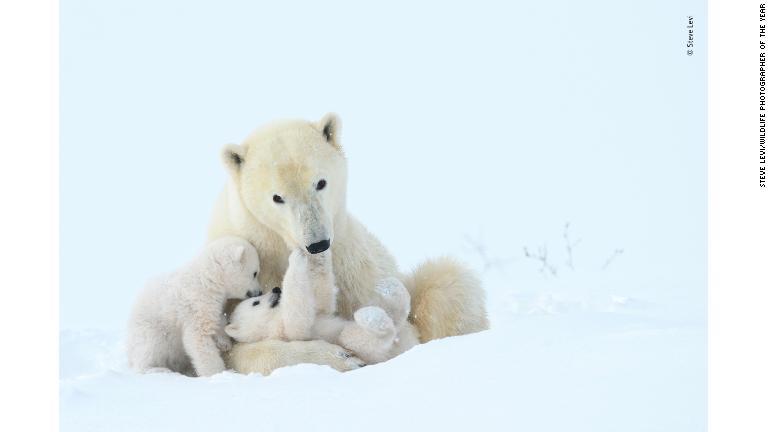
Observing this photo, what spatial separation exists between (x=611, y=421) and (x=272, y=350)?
2.22m

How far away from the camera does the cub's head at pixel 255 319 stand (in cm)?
459

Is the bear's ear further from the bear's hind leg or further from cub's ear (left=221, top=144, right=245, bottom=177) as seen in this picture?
the bear's hind leg

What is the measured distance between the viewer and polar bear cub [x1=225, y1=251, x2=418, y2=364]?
441cm

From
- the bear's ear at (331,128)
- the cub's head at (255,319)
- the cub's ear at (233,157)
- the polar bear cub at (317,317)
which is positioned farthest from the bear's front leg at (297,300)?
the bear's ear at (331,128)

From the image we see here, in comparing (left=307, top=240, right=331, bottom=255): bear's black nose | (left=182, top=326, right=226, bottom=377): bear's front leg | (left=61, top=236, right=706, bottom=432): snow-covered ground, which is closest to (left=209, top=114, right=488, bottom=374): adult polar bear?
(left=307, top=240, right=331, bottom=255): bear's black nose

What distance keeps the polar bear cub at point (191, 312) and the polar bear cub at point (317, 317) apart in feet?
0.43

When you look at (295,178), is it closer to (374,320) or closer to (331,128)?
(331,128)

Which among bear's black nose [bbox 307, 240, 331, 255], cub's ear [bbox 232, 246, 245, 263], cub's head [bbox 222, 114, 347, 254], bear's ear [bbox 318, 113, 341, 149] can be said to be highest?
bear's ear [bbox 318, 113, 341, 149]

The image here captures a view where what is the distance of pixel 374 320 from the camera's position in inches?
174

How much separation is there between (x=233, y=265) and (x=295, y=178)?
57 centimetres

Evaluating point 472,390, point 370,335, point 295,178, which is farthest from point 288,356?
point 472,390

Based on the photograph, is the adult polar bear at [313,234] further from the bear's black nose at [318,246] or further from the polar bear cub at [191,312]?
the polar bear cub at [191,312]

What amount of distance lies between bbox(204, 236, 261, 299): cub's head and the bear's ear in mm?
730

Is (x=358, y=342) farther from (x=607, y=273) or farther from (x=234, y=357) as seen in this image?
(x=607, y=273)
